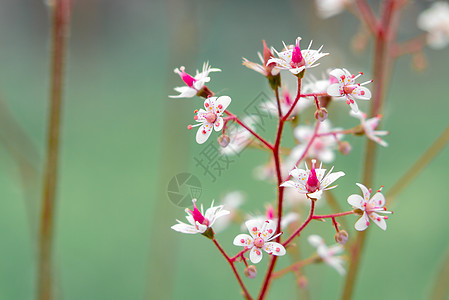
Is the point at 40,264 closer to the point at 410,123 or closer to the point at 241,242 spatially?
the point at 241,242

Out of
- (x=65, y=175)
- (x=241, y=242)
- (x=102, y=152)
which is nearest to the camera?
(x=241, y=242)

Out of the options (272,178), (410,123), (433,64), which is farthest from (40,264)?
(433,64)

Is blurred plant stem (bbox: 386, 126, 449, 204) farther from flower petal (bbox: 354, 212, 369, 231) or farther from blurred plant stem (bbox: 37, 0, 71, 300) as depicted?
blurred plant stem (bbox: 37, 0, 71, 300)

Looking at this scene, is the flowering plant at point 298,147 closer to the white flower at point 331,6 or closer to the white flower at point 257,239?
the white flower at point 257,239

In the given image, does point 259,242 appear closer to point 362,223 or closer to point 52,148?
point 362,223

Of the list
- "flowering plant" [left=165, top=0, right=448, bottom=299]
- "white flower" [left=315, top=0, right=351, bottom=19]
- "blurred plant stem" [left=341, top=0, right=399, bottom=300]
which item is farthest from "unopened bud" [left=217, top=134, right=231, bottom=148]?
"white flower" [left=315, top=0, right=351, bottom=19]

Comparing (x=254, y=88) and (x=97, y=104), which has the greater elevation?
(x=254, y=88)
